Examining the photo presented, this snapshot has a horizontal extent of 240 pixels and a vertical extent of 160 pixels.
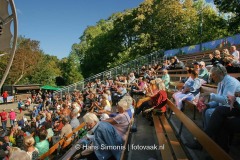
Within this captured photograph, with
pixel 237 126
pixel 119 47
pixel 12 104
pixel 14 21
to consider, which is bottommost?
pixel 12 104

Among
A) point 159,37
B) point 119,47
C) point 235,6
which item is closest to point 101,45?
point 119,47

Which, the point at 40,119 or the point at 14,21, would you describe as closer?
the point at 14,21

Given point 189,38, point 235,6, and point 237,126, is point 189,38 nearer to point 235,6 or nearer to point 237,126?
point 235,6

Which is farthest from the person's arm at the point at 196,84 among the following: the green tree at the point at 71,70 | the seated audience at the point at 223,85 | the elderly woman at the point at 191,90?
the green tree at the point at 71,70

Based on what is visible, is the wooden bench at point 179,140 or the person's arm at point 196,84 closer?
the wooden bench at point 179,140

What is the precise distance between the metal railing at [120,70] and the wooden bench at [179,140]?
12910 millimetres

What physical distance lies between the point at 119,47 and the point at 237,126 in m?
32.8

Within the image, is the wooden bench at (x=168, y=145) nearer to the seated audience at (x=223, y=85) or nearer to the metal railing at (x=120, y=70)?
the seated audience at (x=223, y=85)

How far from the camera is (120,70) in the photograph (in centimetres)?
2034

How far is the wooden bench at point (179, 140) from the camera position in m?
2.44

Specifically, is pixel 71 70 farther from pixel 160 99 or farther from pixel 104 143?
pixel 104 143

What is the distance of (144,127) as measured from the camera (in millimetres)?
6637

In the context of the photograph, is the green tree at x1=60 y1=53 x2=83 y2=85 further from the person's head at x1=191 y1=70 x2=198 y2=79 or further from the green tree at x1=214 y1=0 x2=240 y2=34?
the person's head at x1=191 y1=70 x2=198 y2=79

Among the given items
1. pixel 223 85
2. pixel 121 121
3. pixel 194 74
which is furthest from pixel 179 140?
pixel 194 74
